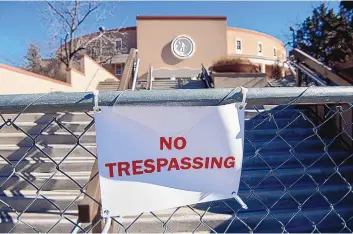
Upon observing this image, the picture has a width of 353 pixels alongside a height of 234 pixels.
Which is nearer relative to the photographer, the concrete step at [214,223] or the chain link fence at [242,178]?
the chain link fence at [242,178]

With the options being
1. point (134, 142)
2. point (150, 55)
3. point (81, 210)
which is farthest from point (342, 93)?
point (150, 55)

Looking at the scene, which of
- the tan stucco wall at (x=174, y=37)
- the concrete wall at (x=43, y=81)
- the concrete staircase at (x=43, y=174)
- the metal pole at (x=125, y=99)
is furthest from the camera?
the tan stucco wall at (x=174, y=37)

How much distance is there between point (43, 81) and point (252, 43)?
2217 centimetres

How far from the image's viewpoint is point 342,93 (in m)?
1.00

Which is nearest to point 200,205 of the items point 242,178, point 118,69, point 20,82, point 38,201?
point 242,178

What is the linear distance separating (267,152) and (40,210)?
2.86 meters

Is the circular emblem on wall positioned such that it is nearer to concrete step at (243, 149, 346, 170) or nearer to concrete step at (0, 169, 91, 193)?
concrete step at (243, 149, 346, 170)

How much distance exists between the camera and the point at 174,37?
2138cm

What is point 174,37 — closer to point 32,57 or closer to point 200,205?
point 32,57

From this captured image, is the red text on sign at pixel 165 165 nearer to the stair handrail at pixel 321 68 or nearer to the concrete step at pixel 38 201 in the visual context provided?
the concrete step at pixel 38 201

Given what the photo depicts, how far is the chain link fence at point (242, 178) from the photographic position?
0.91 metres

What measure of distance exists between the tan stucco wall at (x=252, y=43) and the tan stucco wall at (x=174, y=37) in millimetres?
2879

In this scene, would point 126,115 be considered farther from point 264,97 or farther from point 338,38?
point 338,38

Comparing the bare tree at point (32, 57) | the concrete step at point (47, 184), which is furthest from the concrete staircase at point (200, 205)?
the bare tree at point (32, 57)
